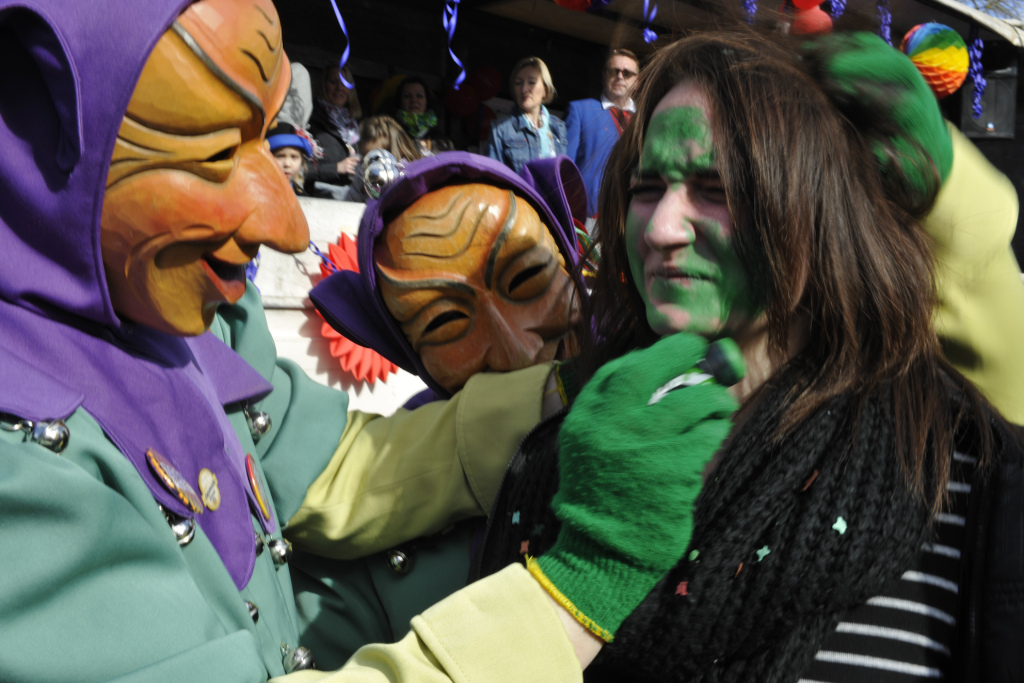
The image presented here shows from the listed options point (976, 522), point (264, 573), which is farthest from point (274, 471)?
point (976, 522)

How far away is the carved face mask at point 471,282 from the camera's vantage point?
5.88ft

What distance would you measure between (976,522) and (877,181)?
20.3 inches

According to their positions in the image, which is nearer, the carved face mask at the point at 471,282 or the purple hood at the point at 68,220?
the purple hood at the point at 68,220

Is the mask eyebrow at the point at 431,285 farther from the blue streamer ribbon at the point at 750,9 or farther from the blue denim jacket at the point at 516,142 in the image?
the blue denim jacket at the point at 516,142

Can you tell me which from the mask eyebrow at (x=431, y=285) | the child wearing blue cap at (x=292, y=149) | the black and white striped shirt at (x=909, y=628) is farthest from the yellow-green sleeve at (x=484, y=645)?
the child wearing blue cap at (x=292, y=149)

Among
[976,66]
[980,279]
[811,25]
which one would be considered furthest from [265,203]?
[976,66]

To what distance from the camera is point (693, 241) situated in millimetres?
1222

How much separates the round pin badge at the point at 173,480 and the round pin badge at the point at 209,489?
3 centimetres

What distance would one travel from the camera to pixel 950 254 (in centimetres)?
122

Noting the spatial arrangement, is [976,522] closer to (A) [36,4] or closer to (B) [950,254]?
(B) [950,254]

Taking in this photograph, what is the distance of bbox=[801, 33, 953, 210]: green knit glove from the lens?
3.78 feet

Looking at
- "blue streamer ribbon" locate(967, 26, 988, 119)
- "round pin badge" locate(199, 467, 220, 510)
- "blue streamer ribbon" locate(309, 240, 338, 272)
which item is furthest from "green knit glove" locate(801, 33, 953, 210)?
"blue streamer ribbon" locate(967, 26, 988, 119)

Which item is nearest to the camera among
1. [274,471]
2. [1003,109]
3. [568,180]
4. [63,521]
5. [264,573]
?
[63,521]

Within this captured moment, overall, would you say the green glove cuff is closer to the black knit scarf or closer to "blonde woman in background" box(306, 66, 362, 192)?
the black knit scarf
